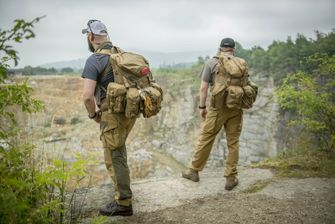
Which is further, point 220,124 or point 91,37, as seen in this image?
point 220,124

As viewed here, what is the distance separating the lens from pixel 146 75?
355 cm

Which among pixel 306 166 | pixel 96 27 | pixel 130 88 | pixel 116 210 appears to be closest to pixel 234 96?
pixel 130 88

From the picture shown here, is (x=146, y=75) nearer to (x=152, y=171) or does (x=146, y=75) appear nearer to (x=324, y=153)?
(x=324, y=153)

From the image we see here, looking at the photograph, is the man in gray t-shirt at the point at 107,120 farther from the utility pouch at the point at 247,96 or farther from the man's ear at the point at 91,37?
the utility pouch at the point at 247,96

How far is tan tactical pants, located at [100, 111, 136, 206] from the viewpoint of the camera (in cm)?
351

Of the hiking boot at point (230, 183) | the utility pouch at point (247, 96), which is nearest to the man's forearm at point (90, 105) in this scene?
the utility pouch at point (247, 96)

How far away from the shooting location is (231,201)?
4086mm

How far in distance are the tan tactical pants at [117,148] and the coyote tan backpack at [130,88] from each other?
6.4 inches

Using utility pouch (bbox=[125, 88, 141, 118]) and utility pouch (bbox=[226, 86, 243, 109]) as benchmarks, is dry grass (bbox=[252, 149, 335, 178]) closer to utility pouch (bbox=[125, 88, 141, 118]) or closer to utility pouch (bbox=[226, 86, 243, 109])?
utility pouch (bbox=[226, 86, 243, 109])

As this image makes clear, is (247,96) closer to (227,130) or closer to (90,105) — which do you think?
(227,130)

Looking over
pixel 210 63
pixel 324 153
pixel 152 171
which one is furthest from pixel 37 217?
pixel 152 171

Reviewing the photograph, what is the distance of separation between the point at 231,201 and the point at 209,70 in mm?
1806

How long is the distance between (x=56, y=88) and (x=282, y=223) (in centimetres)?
2277

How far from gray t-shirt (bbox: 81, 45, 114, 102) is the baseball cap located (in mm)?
322
